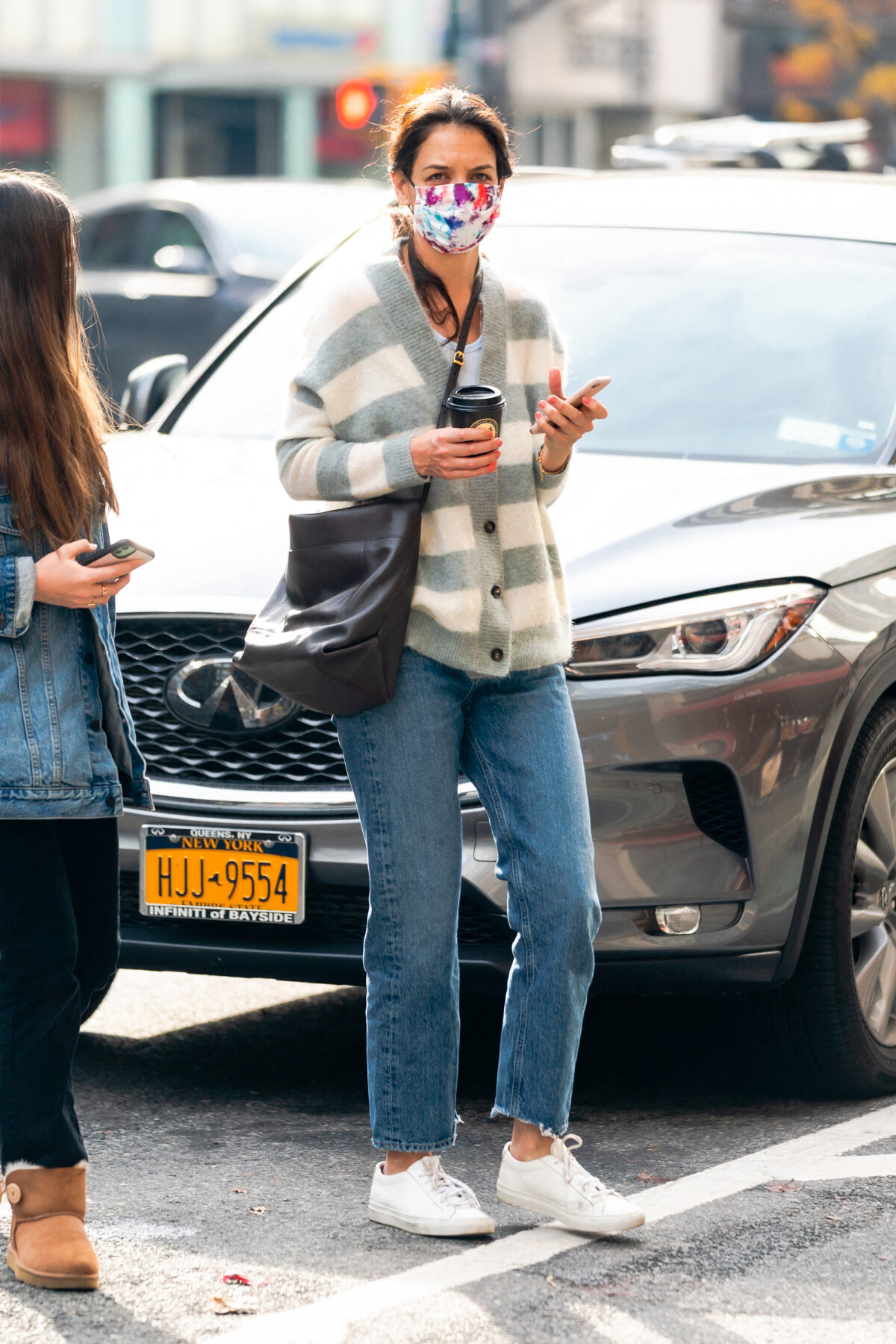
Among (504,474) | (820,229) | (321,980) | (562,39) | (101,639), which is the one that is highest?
(562,39)

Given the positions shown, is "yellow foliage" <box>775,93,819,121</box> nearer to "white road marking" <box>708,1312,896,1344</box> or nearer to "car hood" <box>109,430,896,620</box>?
"car hood" <box>109,430,896,620</box>

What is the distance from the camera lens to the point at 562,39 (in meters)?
30.5

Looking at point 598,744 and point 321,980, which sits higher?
point 598,744

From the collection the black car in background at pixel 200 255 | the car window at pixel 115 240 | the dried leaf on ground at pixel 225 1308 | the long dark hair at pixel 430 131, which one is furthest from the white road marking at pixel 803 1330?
the car window at pixel 115 240

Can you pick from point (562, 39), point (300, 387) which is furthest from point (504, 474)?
point (562, 39)

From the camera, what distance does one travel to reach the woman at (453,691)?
3.53 metres

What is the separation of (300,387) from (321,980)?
1.25 m

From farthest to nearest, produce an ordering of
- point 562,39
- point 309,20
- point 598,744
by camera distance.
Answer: point 562,39 → point 309,20 → point 598,744

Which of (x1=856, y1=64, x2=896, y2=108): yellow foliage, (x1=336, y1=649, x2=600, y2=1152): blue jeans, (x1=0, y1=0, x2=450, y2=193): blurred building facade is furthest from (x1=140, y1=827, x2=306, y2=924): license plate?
(x1=856, y1=64, x2=896, y2=108): yellow foliage

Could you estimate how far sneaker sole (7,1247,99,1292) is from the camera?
335 centimetres

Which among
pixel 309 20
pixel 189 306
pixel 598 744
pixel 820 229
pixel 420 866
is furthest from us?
pixel 309 20

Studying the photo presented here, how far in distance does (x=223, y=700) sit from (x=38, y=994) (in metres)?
1.08

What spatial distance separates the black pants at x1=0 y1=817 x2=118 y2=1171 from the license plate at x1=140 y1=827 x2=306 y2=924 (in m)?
0.79

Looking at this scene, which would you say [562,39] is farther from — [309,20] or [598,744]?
[598,744]
